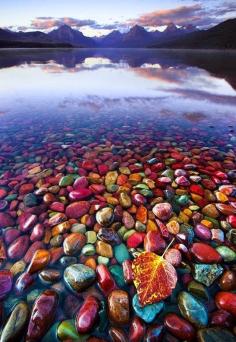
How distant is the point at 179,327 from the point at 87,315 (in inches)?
28.8

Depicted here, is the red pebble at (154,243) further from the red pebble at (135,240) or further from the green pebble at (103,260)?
the green pebble at (103,260)

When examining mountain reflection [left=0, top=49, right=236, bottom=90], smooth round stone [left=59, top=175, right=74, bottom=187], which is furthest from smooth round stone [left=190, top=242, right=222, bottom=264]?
mountain reflection [left=0, top=49, right=236, bottom=90]

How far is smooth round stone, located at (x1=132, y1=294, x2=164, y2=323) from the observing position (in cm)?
206

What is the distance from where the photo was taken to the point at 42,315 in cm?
203

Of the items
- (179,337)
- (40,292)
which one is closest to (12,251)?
(40,292)

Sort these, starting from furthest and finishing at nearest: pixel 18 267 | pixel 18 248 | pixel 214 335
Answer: pixel 18 248
pixel 18 267
pixel 214 335

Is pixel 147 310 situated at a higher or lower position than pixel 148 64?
higher

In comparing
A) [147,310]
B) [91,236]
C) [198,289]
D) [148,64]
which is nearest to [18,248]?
[91,236]

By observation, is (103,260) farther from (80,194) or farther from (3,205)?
(3,205)

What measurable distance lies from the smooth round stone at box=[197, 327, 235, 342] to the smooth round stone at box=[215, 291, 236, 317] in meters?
0.18

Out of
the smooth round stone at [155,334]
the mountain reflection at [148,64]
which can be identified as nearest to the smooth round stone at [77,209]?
the smooth round stone at [155,334]

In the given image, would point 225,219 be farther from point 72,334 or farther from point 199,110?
point 199,110

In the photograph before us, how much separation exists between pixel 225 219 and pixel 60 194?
2.23 m

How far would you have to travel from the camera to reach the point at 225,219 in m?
3.17
